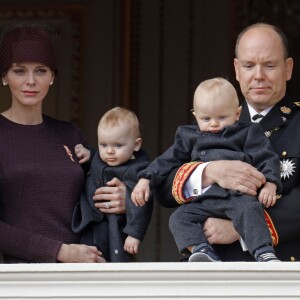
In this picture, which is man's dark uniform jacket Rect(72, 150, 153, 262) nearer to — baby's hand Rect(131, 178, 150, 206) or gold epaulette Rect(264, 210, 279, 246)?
baby's hand Rect(131, 178, 150, 206)

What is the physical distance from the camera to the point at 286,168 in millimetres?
6109

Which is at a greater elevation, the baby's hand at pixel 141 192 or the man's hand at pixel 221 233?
the baby's hand at pixel 141 192

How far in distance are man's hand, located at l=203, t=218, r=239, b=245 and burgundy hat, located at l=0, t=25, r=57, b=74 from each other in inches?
37.8

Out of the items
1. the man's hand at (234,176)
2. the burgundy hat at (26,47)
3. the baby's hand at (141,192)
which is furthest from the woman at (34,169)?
the man's hand at (234,176)

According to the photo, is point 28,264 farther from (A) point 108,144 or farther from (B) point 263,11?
(B) point 263,11

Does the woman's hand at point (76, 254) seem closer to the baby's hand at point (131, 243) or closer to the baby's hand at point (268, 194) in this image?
the baby's hand at point (131, 243)

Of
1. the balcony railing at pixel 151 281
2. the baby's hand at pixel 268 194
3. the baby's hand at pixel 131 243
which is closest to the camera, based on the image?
the balcony railing at pixel 151 281

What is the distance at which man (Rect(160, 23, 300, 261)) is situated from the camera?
19.7 feet

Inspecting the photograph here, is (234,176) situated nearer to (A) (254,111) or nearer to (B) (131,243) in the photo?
(A) (254,111)

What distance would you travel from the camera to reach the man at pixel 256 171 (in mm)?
6016

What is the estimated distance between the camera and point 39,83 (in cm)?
632
